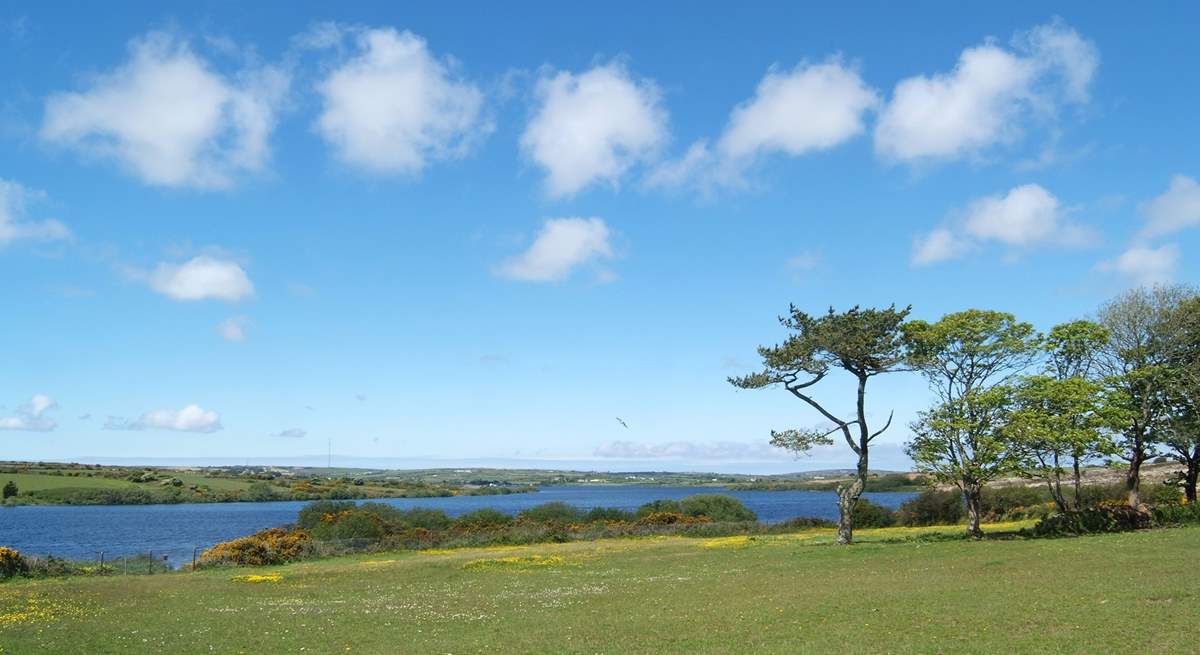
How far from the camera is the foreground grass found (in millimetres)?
15742

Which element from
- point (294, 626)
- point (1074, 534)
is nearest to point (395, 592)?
point (294, 626)

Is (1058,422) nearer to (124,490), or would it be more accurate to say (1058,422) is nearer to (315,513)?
(315,513)

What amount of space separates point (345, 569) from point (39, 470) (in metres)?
204

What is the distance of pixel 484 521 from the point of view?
66250 millimetres

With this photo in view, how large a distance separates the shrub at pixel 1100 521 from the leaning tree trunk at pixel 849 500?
8.53m

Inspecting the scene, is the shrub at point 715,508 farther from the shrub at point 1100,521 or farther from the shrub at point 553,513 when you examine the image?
the shrub at point 1100,521

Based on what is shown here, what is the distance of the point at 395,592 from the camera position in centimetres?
2855

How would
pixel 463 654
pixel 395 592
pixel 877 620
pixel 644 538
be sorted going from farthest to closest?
pixel 644 538, pixel 395 592, pixel 877 620, pixel 463 654

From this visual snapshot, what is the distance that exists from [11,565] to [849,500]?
4241 cm

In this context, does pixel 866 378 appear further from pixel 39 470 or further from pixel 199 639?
pixel 39 470

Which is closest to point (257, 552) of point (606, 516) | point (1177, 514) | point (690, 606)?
point (690, 606)

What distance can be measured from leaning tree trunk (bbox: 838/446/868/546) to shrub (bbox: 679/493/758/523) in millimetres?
37065

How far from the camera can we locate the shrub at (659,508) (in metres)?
77.4

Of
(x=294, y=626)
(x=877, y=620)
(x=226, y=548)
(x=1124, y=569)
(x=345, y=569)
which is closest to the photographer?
(x=877, y=620)
